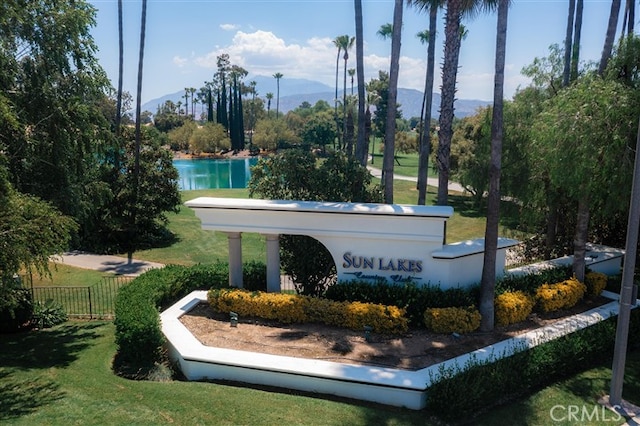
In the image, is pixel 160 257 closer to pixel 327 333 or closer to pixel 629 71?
pixel 327 333

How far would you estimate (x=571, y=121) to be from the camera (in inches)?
502

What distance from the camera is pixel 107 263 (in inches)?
907

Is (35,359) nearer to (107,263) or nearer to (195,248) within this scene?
(107,263)

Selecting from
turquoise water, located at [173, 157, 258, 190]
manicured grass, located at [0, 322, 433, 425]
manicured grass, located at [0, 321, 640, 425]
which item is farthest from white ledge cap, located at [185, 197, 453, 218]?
turquoise water, located at [173, 157, 258, 190]

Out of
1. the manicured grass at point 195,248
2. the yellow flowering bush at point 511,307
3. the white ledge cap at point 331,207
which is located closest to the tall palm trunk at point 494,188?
the yellow flowering bush at point 511,307

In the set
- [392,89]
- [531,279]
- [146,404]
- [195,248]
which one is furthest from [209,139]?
[146,404]

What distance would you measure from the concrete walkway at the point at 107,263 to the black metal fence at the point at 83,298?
297 cm

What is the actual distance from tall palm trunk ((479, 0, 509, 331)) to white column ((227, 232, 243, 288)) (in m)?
6.88

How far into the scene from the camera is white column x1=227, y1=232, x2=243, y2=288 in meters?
14.5

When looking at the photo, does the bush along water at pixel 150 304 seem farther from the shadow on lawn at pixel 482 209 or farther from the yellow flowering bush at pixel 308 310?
the shadow on lawn at pixel 482 209

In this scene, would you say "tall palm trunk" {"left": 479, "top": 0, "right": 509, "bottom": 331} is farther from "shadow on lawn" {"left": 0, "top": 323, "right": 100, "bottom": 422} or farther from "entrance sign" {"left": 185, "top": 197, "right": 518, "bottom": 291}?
"shadow on lawn" {"left": 0, "top": 323, "right": 100, "bottom": 422}

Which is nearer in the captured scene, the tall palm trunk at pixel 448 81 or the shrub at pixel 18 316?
the shrub at pixel 18 316

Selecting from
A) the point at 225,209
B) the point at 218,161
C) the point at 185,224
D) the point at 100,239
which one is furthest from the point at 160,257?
the point at 218,161

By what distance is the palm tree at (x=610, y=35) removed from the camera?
49.7 ft
